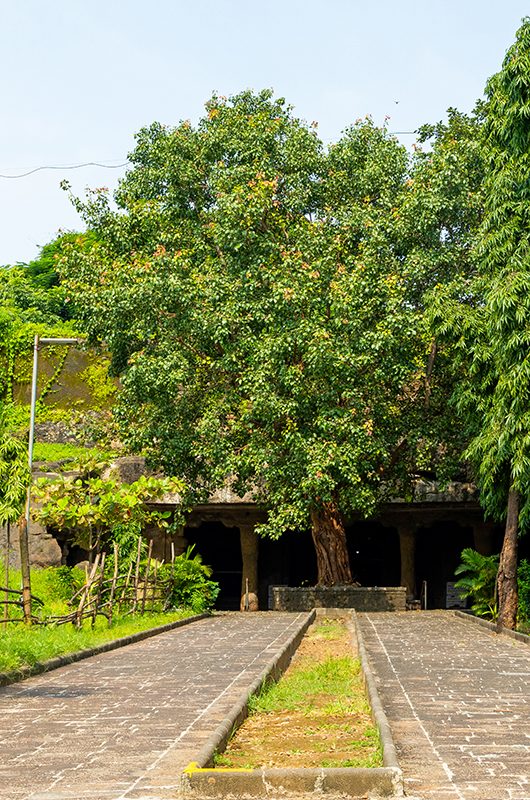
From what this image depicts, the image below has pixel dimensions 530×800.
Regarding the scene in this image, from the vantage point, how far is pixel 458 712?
9.11m

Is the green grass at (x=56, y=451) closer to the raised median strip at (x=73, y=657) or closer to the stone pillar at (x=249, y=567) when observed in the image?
the stone pillar at (x=249, y=567)

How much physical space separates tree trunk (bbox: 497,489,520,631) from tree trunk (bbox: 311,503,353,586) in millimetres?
6805

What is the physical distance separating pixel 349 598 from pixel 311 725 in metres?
18.1

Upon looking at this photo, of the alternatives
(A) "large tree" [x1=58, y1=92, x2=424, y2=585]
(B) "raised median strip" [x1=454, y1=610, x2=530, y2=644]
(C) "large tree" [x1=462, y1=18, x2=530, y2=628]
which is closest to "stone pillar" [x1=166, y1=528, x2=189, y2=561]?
(A) "large tree" [x1=58, y1=92, x2=424, y2=585]

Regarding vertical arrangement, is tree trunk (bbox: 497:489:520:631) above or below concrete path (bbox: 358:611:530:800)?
above

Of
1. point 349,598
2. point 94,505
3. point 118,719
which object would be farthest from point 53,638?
point 349,598

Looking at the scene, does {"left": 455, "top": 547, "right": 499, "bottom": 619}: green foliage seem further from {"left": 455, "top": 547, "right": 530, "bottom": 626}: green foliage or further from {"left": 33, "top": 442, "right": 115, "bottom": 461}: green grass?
{"left": 33, "top": 442, "right": 115, "bottom": 461}: green grass

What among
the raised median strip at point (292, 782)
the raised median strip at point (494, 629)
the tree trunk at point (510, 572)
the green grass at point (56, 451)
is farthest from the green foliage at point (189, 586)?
the raised median strip at point (292, 782)

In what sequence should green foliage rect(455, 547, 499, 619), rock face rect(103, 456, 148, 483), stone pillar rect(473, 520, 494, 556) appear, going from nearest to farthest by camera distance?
green foliage rect(455, 547, 499, 619) < rock face rect(103, 456, 148, 483) < stone pillar rect(473, 520, 494, 556)

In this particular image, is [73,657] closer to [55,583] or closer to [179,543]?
[55,583]

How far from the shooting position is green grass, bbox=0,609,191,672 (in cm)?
1198

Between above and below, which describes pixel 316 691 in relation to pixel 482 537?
below

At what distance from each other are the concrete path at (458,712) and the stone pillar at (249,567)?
11.4 m

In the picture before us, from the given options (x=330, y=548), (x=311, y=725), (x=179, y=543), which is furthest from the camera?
(x=179, y=543)
